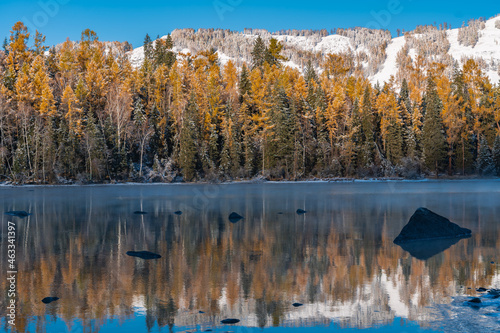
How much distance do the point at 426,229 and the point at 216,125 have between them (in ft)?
204

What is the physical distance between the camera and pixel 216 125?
76312mm

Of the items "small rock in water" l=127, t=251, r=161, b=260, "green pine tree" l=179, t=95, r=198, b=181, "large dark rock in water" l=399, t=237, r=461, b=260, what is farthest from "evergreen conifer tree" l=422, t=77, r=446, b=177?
"small rock in water" l=127, t=251, r=161, b=260

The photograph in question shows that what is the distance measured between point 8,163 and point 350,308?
2526 inches

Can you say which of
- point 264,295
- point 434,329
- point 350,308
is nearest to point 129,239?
point 264,295

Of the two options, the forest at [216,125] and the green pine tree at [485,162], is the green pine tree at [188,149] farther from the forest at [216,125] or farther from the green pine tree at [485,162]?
the green pine tree at [485,162]

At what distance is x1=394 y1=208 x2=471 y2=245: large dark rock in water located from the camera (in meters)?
15.7

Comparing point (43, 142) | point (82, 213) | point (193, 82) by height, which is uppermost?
point (193, 82)

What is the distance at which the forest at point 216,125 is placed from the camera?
66562 mm

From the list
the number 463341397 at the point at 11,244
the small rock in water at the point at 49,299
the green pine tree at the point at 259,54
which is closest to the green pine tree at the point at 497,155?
the green pine tree at the point at 259,54

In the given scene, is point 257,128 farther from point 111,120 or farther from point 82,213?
point 82,213

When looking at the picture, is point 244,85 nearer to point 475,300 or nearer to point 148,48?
point 148,48

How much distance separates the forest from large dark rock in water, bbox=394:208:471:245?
53.4m

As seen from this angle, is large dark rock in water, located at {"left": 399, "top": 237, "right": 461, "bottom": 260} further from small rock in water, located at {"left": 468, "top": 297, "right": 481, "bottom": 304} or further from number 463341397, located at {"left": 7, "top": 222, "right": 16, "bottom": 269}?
number 463341397, located at {"left": 7, "top": 222, "right": 16, "bottom": 269}

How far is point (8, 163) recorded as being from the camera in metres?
62.5
